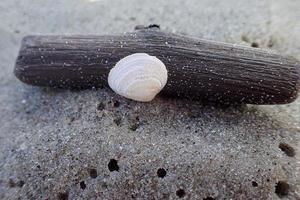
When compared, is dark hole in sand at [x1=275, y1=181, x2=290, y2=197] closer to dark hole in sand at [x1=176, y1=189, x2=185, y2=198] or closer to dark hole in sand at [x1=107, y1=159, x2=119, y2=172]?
dark hole in sand at [x1=176, y1=189, x2=185, y2=198]

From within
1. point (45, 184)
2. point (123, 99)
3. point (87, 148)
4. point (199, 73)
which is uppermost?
point (199, 73)

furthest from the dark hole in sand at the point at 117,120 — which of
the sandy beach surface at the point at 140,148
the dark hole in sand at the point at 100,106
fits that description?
Answer: the dark hole in sand at the point at 100,106

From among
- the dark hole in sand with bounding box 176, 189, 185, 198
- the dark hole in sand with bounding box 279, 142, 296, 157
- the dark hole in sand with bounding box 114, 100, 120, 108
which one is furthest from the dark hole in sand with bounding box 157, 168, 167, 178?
the dark hole in sand with bounding box 279, 142, 296, 157

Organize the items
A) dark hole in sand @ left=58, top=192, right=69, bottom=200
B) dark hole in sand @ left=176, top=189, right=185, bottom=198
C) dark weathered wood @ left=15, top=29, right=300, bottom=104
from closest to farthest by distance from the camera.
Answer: dark hole in sand @ left=176, top=189, right=185, bottom=198
dark hole in sand @ left=58, top=192, right=69, bottom=200
dark weathered wood @ left=15, top=29, right=300, bottom=104

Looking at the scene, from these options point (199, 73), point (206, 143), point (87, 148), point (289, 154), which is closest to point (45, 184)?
point (87, 148)

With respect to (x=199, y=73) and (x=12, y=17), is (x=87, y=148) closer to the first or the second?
(x=199, y=73)

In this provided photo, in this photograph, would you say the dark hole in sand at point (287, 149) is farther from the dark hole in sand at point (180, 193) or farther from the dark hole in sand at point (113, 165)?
the dark hole in sand at point (113, 165)
